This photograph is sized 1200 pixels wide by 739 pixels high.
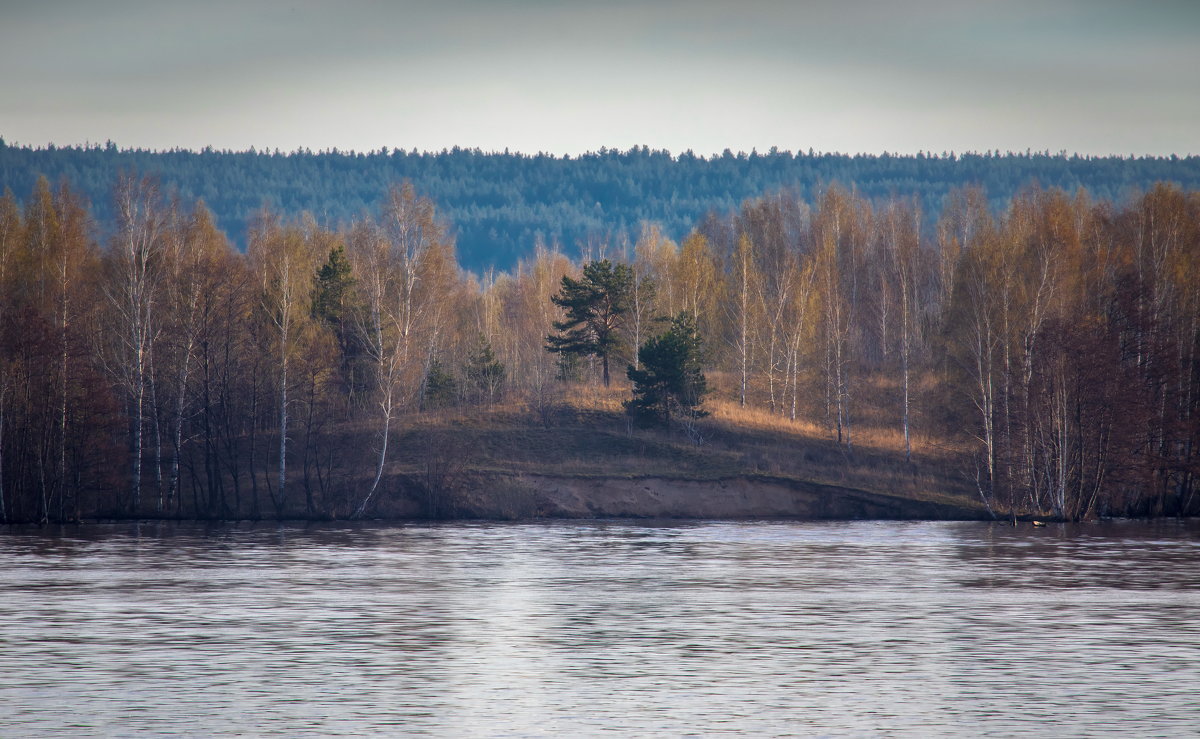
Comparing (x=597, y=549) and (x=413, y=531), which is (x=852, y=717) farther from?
(x=413, y=531)

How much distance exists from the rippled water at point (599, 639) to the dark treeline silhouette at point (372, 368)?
44.8 feet

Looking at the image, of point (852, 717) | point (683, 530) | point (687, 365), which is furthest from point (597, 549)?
point (852, 717)

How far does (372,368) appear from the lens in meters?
72.6

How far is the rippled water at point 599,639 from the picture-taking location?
19.7 metres

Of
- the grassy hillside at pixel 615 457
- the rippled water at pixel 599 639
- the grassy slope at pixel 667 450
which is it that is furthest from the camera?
the grassy slope at pixel 667 450

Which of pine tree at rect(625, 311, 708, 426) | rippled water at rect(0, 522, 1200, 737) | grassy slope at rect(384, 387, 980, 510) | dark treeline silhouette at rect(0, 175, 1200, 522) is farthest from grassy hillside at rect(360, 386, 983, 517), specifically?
rippled water at rect(0, 522, 1200, 737)

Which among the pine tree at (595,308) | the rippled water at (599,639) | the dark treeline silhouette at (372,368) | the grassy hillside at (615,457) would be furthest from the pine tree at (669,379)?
the rippled water at (599,639)

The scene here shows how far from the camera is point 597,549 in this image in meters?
50.2

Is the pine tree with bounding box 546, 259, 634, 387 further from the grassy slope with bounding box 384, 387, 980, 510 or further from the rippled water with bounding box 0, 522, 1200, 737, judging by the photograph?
the rippled water with bounding box 0, 522, 1200, 737

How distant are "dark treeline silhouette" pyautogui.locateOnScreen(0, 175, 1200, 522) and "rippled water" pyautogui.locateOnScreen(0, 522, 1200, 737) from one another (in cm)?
1364

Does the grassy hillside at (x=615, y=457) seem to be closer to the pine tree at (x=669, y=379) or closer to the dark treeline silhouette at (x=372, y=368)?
the dark treeline silhouette at (x=372, y=368)

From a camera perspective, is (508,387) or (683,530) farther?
(508,387)

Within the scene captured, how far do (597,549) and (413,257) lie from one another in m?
24.6

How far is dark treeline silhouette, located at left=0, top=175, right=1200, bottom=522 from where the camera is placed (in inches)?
2491
